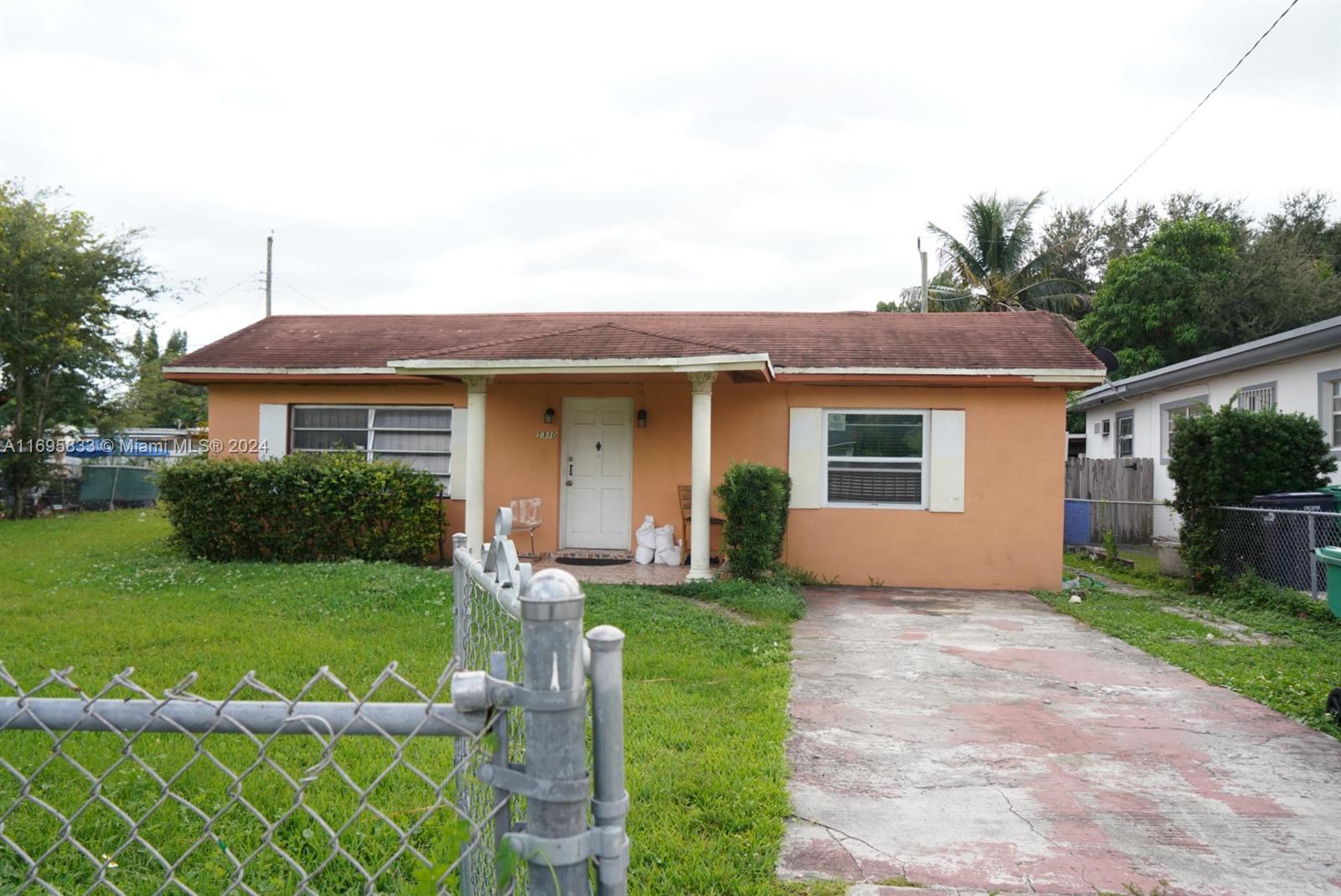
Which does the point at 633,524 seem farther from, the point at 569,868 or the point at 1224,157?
the point at 1224,157

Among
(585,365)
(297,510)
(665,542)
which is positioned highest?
(585,365)

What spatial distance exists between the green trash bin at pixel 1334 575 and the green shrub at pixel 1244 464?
506cm

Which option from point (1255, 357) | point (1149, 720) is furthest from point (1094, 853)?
point (1255, 357)

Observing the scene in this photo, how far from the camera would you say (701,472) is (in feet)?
35.4

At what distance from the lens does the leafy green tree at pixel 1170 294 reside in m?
24.0

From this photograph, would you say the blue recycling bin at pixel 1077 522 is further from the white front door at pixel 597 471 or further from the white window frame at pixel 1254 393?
the white front door at pixel 597 471

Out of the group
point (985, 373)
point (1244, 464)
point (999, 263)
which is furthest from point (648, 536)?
point (999, 263)

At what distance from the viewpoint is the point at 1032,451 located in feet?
38.1

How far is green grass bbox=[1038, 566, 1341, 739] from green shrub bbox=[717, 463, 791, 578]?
3.26 meters

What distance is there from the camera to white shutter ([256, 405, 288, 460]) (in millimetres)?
12992

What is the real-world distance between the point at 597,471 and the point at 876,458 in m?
3.73

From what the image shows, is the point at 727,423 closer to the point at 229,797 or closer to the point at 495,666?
the point at 229,797

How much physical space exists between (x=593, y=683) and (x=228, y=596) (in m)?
8.61

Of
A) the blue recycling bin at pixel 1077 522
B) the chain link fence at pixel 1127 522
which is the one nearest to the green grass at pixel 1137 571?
the blue recycling bin at pixel 1077 522
